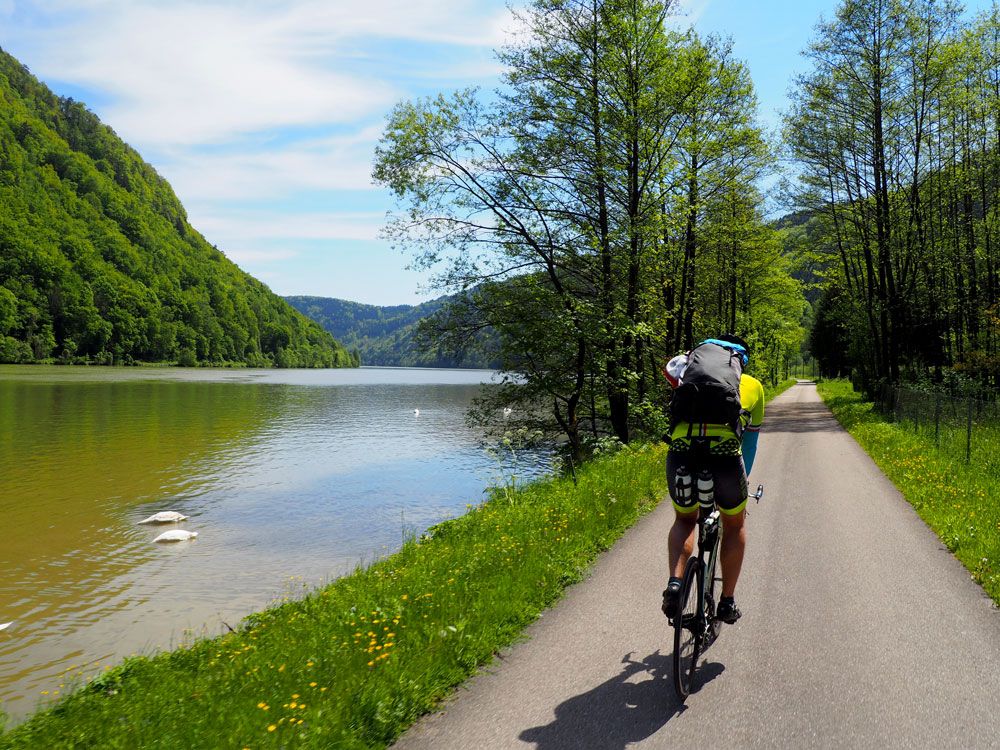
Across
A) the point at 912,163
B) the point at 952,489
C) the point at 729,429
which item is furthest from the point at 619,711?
the point at 912,163

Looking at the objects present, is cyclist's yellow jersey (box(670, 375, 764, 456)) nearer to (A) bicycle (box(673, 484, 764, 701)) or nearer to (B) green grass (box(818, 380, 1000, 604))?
(A) bicycle (box(673, 484, 764, 701))

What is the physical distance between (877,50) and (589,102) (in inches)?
560

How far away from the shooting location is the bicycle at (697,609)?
3783 millimetres

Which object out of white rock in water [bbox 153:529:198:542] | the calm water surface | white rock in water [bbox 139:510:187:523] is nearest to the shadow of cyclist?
the calm water surface

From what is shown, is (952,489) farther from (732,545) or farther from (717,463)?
(717,463)

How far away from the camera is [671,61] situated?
14.9m

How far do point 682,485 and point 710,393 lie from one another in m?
0.64

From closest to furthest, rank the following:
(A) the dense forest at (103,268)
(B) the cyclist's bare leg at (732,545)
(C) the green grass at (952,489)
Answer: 1. (B) the cyclist's bare leg at (732,545)
2. (C) the green grass at (952,489)
3. (A) the dense forest at (103,268)

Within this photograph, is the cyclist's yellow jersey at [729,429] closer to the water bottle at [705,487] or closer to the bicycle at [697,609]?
the water bottle at [705,487]

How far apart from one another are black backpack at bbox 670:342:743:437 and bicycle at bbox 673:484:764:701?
1.83ft

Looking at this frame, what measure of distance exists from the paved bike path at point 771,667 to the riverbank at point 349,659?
27cm

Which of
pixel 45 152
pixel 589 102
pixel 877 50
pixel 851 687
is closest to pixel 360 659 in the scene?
pixel 851 687

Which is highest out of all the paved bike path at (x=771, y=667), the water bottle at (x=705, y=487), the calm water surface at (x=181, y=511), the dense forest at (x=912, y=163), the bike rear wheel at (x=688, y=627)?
the dense forest at (x=912, y=163)

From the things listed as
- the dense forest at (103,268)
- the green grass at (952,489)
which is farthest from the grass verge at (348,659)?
the dense forest at (103,268)
